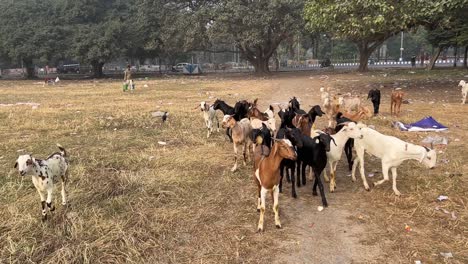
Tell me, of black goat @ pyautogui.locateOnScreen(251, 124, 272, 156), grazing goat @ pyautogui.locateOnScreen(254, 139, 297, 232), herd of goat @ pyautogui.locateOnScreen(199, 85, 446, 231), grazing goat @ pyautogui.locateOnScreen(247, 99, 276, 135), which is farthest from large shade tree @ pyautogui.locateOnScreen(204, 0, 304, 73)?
grazing goat @ pyautogui.locateOnScreen(254, 139, 297, 232)

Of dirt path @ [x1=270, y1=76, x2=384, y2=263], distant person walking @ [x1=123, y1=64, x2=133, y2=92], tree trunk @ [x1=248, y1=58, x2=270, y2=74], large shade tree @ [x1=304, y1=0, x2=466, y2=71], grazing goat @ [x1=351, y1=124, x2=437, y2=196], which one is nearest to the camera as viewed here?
dirt path @ [x1=270, y1=76, x2=384, y2=263]

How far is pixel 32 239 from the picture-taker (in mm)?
4789

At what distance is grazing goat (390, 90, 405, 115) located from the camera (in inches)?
493

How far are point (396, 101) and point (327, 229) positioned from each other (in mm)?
8792

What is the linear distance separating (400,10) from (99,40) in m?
32.1

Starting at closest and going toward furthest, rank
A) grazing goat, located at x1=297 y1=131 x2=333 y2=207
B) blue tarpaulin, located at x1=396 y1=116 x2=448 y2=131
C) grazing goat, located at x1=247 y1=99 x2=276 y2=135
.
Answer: grazing goat, located at x1=297 y1=131 x2=333 y2=207
grazing goat, located at x1=247 y1=99 x2=276 y2=135
blue tarpaulin, located at x1=396 y1=116 x2=448 y2=131

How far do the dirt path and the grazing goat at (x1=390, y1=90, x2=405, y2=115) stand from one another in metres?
6.78

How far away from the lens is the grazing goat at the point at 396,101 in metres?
12.5

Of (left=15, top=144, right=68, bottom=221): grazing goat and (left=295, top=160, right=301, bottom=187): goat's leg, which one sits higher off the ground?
(left=15, top=144, right=68, bottom=221): grazing goat

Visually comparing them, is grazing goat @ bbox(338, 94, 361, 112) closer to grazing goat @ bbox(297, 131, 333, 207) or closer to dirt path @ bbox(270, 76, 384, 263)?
dirt path @ bbox(270, 76, 384, 263)

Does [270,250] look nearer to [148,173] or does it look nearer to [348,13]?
[148,173]

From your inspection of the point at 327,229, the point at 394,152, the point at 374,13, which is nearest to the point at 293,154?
the point at 327,229

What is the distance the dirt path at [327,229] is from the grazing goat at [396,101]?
678 cm

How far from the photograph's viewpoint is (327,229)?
17.2ft
